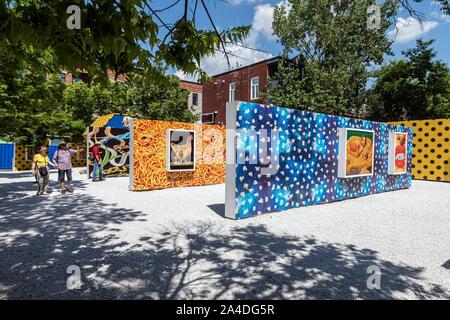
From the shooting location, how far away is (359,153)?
33.8 feet

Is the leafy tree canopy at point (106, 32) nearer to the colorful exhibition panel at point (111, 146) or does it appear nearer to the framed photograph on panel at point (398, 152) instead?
the framed photograph on panel at point (398, 152)

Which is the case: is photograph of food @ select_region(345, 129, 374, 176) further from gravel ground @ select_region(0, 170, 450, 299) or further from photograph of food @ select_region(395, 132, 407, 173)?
photograph of food @ select_region(395, 132, 407, 173)

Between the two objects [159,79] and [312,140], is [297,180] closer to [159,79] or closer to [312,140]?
[312,140]

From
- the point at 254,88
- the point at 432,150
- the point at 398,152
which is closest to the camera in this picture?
the point at 398,152

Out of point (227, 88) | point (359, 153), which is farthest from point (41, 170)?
point (227, 88)

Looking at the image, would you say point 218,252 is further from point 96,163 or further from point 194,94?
point 194,94

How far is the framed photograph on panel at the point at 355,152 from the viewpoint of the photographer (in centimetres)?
966

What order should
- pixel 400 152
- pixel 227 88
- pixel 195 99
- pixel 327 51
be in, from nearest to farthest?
1. pixel 400 152
2. pixel 327 51
3. pixel 227 88
4. pixel 195 99

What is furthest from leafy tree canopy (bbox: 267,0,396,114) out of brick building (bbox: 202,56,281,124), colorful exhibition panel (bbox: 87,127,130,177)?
colorful exhibition panel (bbox: 87,127,130,177)

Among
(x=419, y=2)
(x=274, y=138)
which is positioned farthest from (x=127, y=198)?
(x=419, y=2)

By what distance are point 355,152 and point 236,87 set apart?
21.6 metres

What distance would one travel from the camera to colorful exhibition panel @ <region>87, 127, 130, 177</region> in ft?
53.9

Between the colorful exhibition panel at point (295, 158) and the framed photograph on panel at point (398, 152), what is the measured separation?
35 cm
